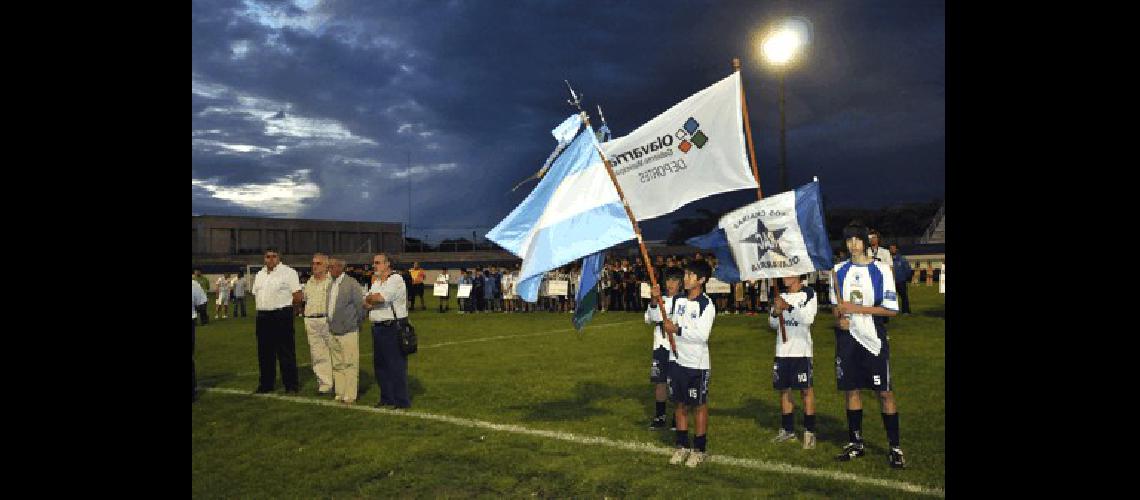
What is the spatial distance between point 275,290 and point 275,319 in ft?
1.55

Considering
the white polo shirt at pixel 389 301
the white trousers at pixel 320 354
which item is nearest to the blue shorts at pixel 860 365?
the white polo shirt at pixel 389 301

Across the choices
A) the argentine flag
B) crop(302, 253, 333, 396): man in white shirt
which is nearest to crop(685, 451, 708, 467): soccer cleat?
the argentine flag

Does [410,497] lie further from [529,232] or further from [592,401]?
[592,401]

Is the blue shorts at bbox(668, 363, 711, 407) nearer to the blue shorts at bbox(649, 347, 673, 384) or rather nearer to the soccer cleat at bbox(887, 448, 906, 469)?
the blue shorts at bbox(649, 347, 673, 384)

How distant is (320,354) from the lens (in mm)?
11641

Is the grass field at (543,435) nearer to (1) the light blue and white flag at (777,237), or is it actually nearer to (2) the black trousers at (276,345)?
(2) the black trousers at (276,345)

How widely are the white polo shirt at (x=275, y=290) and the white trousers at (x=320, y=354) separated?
51cm

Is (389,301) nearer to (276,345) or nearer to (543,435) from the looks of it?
(276,345)

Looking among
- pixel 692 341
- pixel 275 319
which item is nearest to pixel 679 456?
pixel 692 341

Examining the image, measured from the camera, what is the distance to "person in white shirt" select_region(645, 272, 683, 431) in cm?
724

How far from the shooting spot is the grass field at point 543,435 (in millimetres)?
6715

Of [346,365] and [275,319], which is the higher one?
[275,319]

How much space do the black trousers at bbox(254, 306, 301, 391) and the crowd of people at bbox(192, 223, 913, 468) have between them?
0.05 feet
